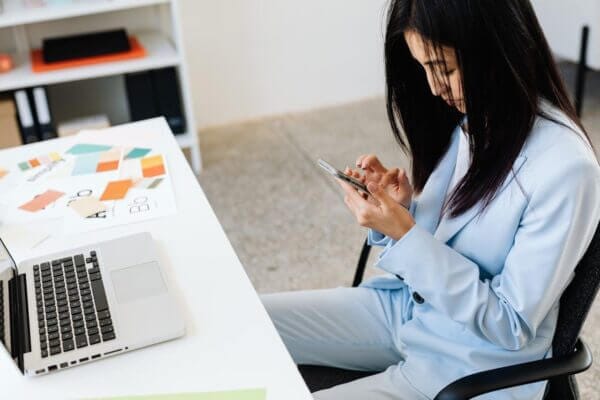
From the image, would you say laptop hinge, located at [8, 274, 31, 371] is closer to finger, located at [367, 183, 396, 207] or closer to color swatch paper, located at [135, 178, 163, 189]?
color swatch paper, located at [135, 178, 163, 189]

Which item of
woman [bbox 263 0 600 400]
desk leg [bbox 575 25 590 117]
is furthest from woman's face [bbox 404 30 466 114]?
desk leg [bbox 575 25 590 117]

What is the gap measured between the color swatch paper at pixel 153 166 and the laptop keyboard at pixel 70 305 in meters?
0.36

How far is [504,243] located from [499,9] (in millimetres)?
366

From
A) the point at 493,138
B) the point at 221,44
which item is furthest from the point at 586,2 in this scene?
the point at 493,138

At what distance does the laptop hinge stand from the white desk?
0.10ft

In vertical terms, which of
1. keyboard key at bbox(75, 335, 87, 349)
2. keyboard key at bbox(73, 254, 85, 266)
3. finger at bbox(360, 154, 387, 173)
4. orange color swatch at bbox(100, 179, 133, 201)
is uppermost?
finger at bbox(360, 154, 387, 173)

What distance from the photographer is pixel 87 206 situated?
150cm

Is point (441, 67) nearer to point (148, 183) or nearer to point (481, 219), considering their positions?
point (481, 219)

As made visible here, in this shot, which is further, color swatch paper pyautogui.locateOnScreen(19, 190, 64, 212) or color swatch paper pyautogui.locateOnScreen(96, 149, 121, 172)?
color swatch paper pyautogui.locateOnScreen(96, 149, 121, 172)

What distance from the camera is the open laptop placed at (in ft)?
3.46

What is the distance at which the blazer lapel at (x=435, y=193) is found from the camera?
136 centimetres

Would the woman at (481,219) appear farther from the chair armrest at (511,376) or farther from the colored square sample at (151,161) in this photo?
the colored square sample at (151,161)

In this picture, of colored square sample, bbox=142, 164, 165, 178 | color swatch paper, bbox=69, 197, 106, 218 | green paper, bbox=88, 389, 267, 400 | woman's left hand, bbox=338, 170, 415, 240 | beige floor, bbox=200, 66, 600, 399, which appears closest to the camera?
green paper, bbox=88, 389, 267, 400

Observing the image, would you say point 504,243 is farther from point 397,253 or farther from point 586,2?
point 586,2
